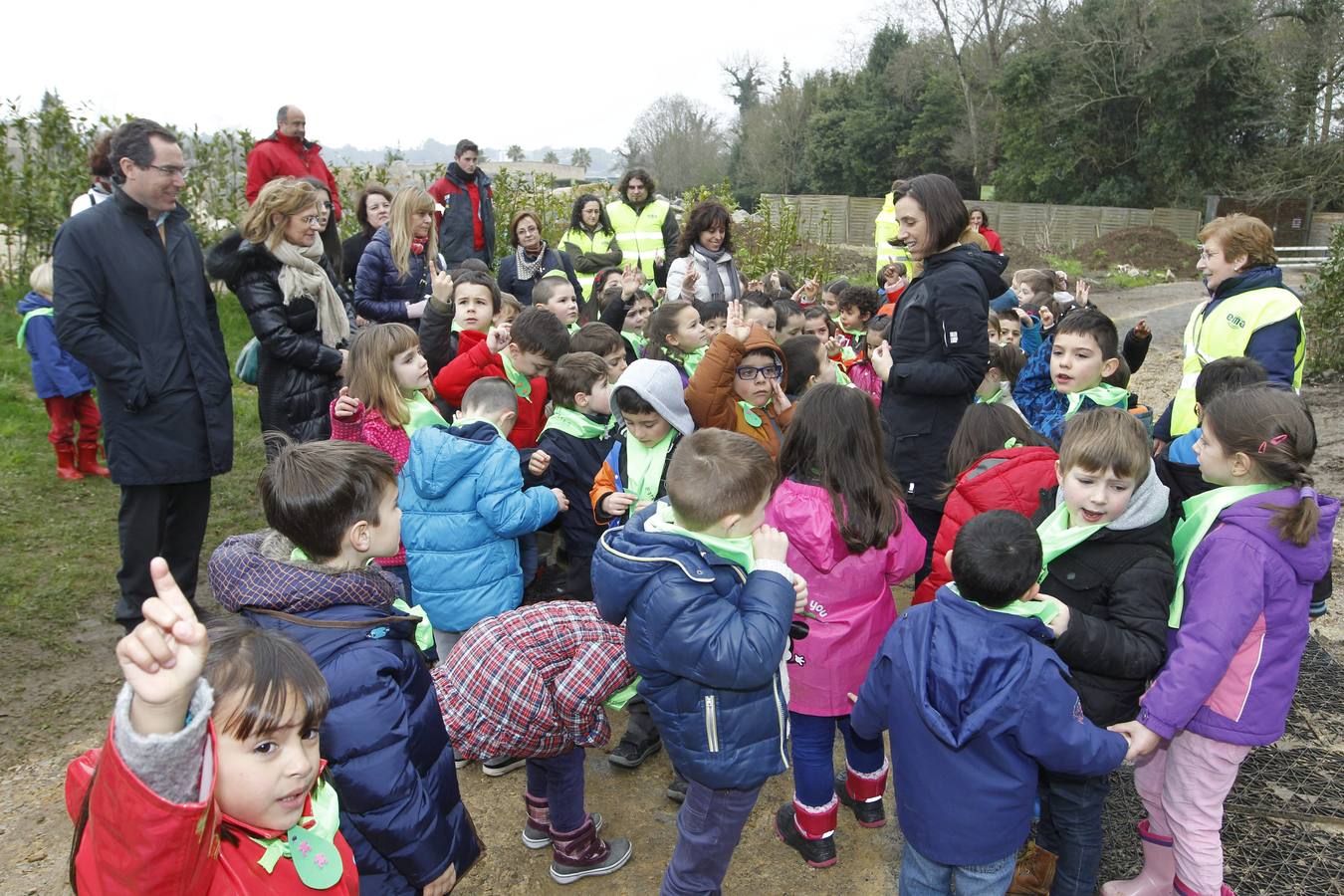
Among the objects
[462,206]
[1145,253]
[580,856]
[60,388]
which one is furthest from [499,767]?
[1145,253]

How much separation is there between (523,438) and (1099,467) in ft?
9.04

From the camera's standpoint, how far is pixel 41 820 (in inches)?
133

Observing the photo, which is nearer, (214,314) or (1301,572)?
(1301,572)

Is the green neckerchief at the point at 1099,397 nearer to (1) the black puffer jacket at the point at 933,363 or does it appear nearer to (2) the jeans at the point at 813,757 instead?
(1) the black puffer jacket at the point at 933,363

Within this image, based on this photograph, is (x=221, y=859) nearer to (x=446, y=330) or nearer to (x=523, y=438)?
(x=523, y=438)

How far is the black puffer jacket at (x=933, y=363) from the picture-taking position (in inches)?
155

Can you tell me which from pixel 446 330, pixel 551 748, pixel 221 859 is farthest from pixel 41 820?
pixel 446 330

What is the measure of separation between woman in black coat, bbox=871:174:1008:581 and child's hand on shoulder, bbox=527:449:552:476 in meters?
1.49

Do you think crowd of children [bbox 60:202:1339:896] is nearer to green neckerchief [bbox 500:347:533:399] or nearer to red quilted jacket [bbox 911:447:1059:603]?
red quilted jacket [bbox 911:447:1059:603]

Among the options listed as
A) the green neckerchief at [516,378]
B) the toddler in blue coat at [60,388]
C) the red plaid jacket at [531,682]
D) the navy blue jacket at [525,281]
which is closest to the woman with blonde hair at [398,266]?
the navy blue jacket at [525,281]

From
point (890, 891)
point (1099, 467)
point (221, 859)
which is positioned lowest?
point (890, 891)

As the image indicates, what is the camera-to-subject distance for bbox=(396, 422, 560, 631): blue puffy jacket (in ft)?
11.3

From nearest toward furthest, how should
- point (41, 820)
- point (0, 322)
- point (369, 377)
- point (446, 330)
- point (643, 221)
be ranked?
point (41, 820), point (369, 377), point (446, 330), point (643, 221), point (0, 322)

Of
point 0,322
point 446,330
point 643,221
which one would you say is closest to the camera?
point 446,330
